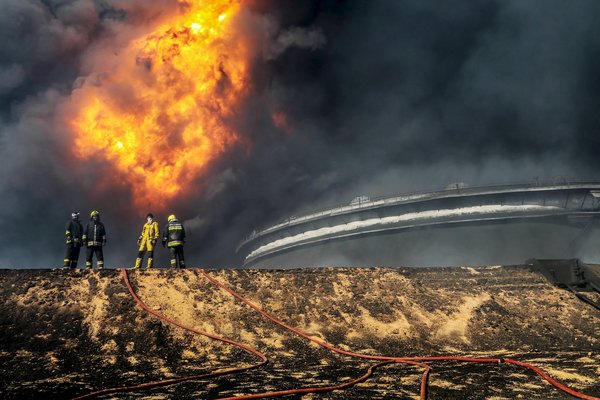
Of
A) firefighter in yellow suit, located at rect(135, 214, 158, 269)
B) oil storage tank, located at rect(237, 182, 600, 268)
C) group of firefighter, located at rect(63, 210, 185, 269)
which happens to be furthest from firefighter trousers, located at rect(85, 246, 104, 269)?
oil storage tank, located at rect(237, 182, 600, 268)

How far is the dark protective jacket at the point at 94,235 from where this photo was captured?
31.6 ft

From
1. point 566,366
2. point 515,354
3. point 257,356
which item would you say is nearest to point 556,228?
point 515,354

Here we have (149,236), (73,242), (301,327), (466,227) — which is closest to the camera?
(301,327)

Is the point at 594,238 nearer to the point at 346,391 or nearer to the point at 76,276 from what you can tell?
the point at 346,391

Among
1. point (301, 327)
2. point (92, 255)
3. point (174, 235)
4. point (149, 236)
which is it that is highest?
point (149, 236)

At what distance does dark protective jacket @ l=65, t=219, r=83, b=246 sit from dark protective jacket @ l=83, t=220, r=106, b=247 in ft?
0.62

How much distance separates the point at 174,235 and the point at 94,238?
1.94 m

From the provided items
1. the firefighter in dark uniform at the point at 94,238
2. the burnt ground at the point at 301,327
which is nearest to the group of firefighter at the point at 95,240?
the firefighter in dark uniform at the point at 94,238

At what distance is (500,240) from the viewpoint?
57.0 feet

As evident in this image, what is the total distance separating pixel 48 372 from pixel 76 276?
206 centimetres

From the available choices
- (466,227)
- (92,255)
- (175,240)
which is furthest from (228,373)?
(466,227)

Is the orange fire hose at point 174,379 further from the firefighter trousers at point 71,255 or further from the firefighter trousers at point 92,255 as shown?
the firefighter trousers at point 71,255

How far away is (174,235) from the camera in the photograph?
994 cm

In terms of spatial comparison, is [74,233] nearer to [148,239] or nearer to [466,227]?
[148,239]
